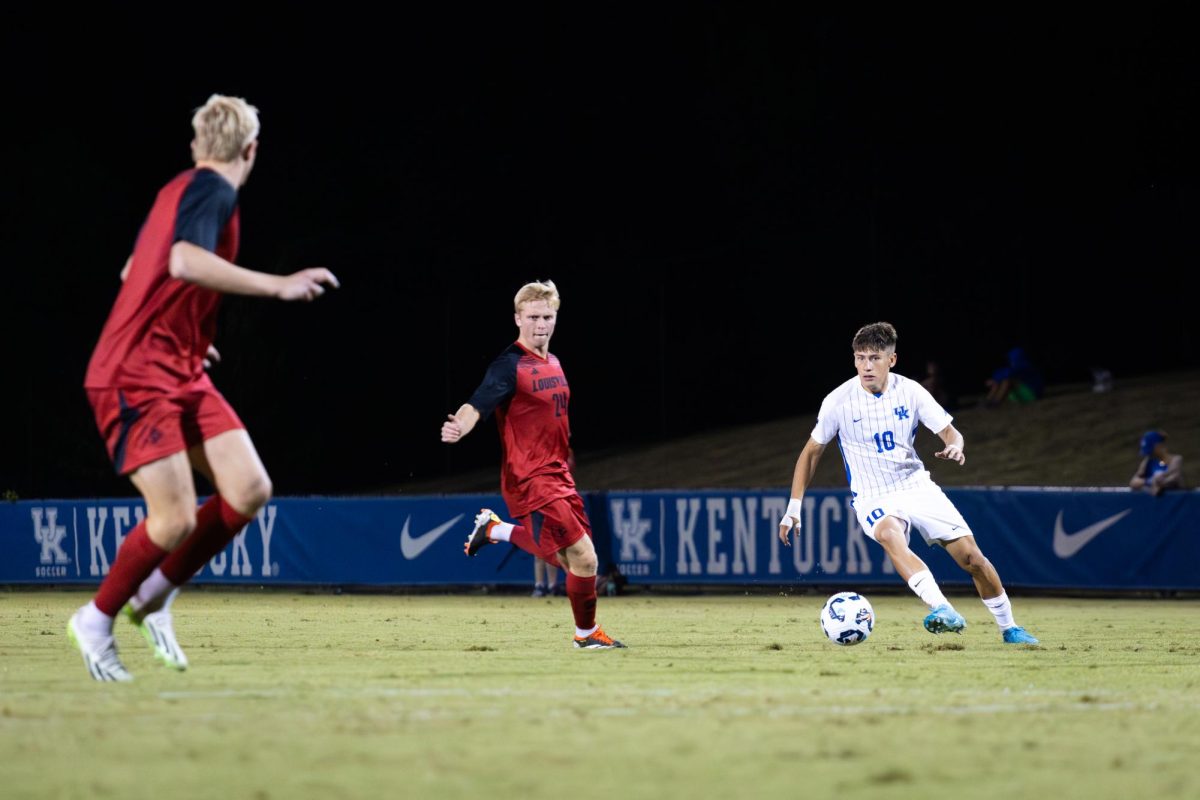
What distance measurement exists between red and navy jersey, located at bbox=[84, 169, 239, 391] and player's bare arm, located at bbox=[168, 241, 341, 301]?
0.30 feet

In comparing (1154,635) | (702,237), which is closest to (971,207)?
(702,237)

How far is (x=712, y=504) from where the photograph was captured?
20750 millimetres

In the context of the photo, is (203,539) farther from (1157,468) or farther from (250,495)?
(1157,468)

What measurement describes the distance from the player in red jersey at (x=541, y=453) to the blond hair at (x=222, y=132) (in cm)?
304

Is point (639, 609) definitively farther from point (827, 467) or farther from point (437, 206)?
point (437, 206)

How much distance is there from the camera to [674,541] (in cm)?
2092

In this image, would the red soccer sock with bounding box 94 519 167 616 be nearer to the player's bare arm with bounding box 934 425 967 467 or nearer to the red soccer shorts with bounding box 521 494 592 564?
the red soccer shorts with bounding box 521 494 592 564

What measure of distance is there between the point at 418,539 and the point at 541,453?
11281mm

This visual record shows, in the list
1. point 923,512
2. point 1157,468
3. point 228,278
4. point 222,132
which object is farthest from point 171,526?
point 1157,468

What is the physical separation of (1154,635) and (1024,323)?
22.1 metres

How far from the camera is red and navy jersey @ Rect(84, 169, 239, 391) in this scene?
23.9 ft

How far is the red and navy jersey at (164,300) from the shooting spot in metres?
7.27

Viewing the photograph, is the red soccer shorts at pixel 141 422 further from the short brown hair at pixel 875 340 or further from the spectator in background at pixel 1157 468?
the spectator in background at pixel 1157 468

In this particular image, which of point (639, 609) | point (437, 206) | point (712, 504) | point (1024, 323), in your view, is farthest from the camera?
point (437, 206)
